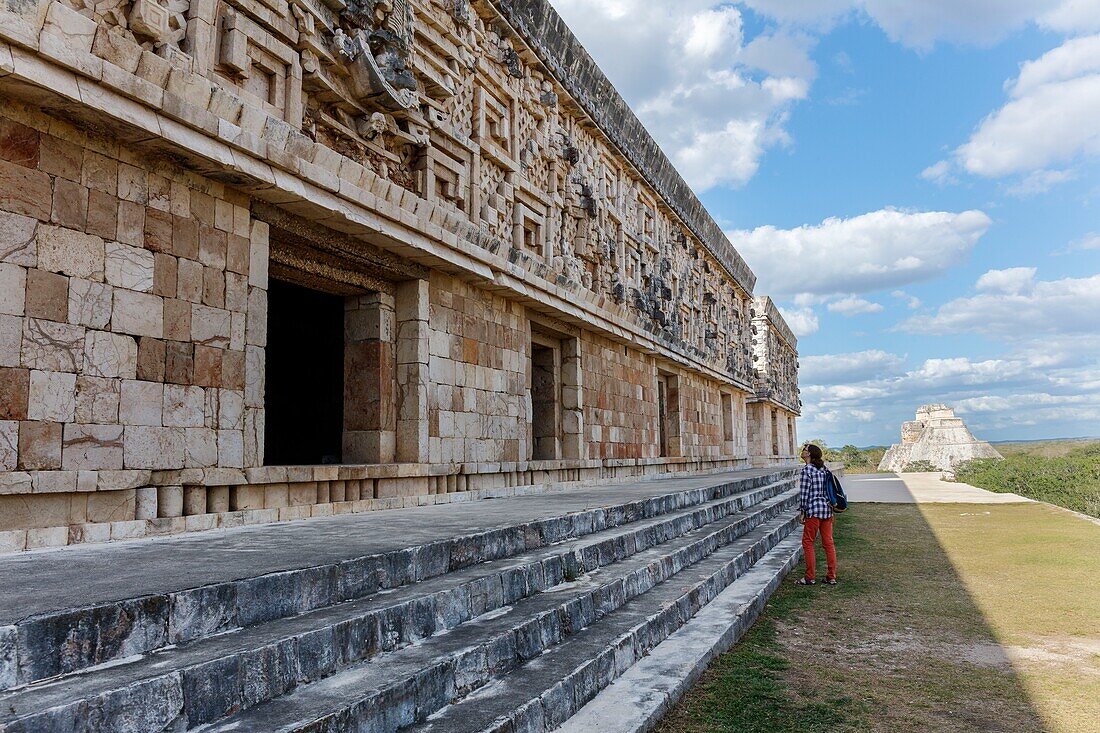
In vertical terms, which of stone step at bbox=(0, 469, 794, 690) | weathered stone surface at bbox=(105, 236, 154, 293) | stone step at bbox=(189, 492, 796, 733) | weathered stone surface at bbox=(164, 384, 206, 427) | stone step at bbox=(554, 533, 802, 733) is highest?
weathered stone surface at bbox=(105, 236, 154, 293)

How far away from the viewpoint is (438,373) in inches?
274

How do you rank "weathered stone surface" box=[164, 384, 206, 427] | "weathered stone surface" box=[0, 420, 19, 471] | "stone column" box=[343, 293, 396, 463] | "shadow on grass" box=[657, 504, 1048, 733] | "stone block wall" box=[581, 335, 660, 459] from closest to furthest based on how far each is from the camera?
1. "shadow on grass" box=[657, 504, 1048, 733]
2. "weathered stone surface" box=[0, 420, 19, 471]
3. "weathered stone surface" box=[164, 384, 206, 427]
4. "stone column" box=[343, 293, 396, 463]
5. "stone block wall" box=[581, 335, 660, 459]

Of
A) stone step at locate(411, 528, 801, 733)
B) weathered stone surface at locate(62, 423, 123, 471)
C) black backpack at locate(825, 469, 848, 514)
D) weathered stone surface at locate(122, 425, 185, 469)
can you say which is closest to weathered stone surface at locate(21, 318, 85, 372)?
weathered stone surface at locate(62, 423, 123, 471)

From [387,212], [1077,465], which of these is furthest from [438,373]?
[1077,465]

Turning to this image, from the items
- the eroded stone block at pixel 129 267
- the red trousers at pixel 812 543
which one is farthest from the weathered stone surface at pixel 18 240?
the red trousers at pixel 812 543

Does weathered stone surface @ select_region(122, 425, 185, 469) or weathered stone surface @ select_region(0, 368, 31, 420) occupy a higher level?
weathered stone surface @ select_region(0, 368, 31, 420)

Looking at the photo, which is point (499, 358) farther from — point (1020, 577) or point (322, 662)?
point (322, 662)

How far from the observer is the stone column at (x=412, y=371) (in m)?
6.55

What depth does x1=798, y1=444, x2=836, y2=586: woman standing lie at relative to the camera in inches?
228

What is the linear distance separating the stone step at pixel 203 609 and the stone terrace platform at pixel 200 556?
0.06 m

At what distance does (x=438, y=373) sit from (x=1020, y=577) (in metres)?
5.47

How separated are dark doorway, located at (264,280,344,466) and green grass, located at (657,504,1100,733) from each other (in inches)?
214

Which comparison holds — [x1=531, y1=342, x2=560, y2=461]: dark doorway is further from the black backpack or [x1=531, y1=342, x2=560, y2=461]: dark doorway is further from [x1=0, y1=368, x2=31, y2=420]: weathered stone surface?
[x1=0, y1=368, x2=31, y2=420]: weathered stone surface

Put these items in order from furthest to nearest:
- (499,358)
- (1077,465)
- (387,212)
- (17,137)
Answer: (1077,465), (499,358), (387,212), (17,137)
